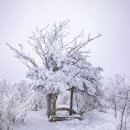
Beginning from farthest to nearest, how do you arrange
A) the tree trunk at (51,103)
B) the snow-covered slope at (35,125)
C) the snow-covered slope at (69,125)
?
the tree trunk at (51,103), the snow-covered slope at (69,125), the snow-covered slope at (35,125)

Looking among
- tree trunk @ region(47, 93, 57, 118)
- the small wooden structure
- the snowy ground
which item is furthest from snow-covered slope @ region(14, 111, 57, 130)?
tree trunk @ region(47, 93, 57, 118)

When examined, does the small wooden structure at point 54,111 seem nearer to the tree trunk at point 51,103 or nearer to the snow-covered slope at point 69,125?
the tree trunk at point 51,103

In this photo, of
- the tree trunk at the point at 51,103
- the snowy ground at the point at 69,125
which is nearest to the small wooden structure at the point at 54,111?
the tree trunk at the point at 51,103

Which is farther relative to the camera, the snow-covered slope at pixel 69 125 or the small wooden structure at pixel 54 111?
the small wooden structure at pixel 54 111

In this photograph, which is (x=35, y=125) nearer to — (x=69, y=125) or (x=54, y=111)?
(x=69, y=125)

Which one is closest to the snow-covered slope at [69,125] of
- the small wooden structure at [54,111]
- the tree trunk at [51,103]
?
the small wooden structure at [54,111]

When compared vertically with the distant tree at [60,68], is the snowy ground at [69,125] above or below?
below

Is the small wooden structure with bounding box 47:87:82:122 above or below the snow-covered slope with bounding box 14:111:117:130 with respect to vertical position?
above

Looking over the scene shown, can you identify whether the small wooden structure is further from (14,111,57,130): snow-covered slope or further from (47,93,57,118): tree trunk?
(14,111,57,130): snow-covered slope

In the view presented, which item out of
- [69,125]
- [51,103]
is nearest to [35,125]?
[69,125]

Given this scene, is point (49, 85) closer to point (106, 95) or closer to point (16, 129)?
point (16, 129)

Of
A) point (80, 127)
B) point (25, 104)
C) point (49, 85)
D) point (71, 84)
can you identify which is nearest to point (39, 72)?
point (49, 85)

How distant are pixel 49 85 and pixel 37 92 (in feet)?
8.47

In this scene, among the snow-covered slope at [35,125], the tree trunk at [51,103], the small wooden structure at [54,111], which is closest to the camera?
the snow-covered slope at [35,125]
